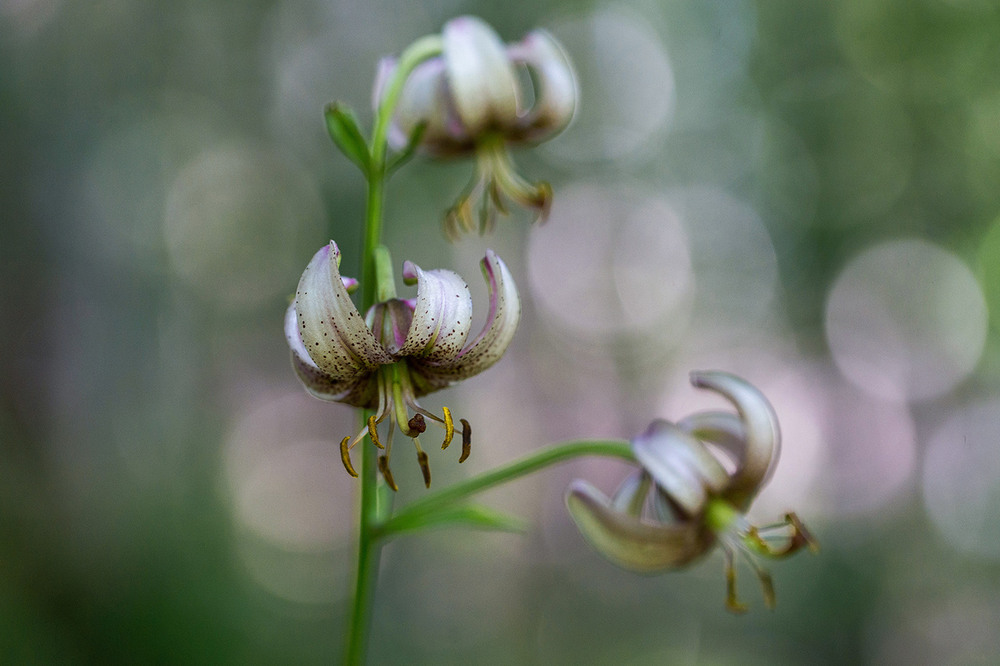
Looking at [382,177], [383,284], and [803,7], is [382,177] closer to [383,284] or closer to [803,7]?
[383,284]

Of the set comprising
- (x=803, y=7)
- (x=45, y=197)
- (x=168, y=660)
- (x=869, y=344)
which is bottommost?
(x=168, y=660)

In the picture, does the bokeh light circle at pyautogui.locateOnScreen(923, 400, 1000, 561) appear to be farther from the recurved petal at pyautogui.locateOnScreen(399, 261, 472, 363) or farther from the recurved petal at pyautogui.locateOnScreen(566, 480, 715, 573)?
the recurved petal at pyautogui.locateOnScreen(399, 261, 472, 363)

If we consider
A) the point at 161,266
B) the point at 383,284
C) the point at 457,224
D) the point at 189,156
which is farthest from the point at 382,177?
the point at 189,156

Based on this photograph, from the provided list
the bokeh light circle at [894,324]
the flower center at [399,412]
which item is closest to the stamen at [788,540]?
the flower center at [399,412]

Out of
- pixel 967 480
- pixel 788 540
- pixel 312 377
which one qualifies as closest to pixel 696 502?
pixel 788 540

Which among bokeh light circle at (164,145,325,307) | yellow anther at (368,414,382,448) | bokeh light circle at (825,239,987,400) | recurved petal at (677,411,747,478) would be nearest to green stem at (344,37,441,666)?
yellow anther at (368,414,382,448)

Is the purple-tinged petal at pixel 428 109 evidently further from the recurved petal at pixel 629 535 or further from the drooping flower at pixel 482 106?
the recurved petal at pixel 629 535
